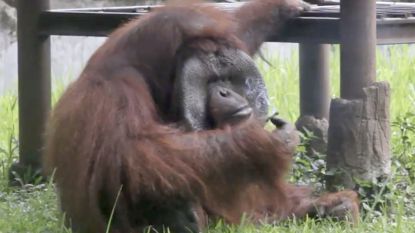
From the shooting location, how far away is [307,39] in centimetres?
323

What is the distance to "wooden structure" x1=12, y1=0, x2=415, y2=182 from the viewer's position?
3.06m

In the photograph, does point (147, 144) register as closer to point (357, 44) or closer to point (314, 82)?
point (357, 44)

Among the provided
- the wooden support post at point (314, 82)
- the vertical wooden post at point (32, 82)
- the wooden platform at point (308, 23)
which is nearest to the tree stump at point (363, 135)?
the wooden platform at point (308, 23)

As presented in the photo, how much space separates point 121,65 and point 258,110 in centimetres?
42

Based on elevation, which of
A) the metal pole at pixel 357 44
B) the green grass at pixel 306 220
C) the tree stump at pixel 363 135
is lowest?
the green grass at pixel 306 220

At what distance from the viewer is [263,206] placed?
10.1 ft

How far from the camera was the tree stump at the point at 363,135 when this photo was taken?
3.08 meters

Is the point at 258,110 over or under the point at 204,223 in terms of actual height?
over

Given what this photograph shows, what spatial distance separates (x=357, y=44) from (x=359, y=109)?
192 mm

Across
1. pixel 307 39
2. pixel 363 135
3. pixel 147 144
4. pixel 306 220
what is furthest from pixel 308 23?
pixel 147 144

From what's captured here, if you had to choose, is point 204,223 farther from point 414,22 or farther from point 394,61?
point 394,61

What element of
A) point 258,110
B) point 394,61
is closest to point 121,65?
point 258,110

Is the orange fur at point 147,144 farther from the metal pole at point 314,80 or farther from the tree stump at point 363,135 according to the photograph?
the metal pole at point 314,80

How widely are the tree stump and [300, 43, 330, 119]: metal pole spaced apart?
30.5 inches
